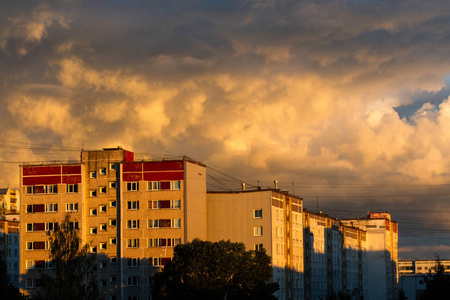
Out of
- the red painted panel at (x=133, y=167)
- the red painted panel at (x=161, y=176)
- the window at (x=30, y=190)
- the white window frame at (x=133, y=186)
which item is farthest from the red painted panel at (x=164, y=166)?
the window at (x=30, y=190)

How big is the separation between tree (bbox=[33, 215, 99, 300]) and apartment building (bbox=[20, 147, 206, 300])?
24685 mm

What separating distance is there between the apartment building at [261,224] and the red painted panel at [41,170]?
31.3 meters

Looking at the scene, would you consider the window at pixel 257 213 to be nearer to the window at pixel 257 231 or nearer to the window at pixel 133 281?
the window at pixel 257 231

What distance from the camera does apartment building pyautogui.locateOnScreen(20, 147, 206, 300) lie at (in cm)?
13825

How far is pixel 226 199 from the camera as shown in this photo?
14925cm

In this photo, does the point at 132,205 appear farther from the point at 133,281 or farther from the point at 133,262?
the point at 133,281

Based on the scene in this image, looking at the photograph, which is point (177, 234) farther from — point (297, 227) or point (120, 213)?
point (297, 227)

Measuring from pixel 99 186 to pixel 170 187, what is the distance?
14.6 m

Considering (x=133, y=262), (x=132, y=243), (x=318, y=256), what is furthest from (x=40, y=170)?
(x=318, y=256)

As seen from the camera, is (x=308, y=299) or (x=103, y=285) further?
(x=308, y=299)

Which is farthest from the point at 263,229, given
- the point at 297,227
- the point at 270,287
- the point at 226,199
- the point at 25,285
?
the point at 25,285

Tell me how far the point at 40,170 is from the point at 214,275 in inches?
1899

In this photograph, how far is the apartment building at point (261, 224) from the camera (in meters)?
145

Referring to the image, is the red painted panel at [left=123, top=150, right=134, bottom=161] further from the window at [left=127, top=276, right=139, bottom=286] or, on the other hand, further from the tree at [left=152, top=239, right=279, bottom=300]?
the tree at [left=152, top=239, right=279, bottom=300]
